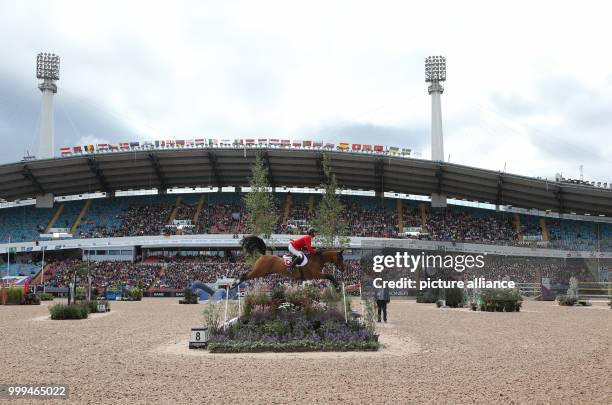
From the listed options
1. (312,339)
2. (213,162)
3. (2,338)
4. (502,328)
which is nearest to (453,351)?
(312,339)

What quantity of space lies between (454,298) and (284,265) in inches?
912

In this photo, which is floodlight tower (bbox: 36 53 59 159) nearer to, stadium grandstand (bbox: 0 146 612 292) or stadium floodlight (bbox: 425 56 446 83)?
stadium grandstand (bbox: 0 146 612 292)

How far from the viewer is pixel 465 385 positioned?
945 cm

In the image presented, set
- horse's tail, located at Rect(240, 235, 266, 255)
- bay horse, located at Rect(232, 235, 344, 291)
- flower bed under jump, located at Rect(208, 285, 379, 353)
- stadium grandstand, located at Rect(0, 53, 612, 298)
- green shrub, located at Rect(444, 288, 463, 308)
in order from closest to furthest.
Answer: flower bed under jump, located at Rect(208, 285, 379, 353) < bay horse, located at Rect(232, 235, 344, 291) < horse's tail, located at Rect(240, 235, 266, 255) < green shrub, located at Rect(444, 288, 463, 308) < stadium grandstand, located at Rect(0, 53, 612, 298)

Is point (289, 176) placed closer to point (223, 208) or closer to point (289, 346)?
point (223, 208)

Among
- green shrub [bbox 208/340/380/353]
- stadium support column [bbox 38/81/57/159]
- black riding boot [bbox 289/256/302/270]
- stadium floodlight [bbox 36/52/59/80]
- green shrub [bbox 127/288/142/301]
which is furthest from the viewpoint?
stadium floodlight [bbox 36/52/59/80]

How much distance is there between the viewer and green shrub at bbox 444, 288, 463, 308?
36.6m

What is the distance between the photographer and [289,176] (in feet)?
232

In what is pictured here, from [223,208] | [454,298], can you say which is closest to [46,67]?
[223,208]

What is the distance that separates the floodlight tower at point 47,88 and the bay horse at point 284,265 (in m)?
70.7

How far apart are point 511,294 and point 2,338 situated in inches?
1001

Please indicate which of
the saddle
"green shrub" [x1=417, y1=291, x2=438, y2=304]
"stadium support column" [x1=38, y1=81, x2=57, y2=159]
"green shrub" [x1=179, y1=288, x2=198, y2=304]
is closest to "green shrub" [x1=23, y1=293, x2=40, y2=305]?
"green shrub" [x1=179, y1=288, x2=198, y2=304]

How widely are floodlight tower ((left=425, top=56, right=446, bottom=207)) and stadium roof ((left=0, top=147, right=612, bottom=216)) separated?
818cm

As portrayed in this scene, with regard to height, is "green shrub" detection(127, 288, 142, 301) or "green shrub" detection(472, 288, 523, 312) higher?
"green shrub" detection(472, 288, 523, 312)
